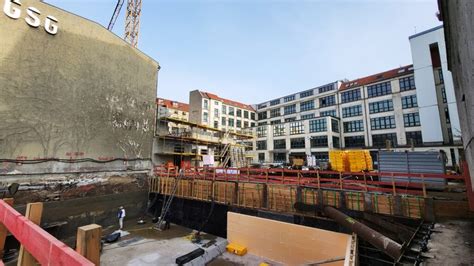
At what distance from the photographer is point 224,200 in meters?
15.6

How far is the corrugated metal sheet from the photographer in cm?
1261

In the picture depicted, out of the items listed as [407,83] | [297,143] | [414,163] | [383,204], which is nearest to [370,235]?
[383,204]

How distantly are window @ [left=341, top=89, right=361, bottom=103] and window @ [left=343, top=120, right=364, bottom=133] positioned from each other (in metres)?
4.78

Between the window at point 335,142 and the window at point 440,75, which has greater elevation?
the window at point 440,75

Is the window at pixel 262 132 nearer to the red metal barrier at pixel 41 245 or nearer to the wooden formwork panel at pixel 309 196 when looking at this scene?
the wooden formwork panel at pixel 309 196

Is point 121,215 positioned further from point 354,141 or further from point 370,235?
point 354,141

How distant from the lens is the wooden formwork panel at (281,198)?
41.9ft

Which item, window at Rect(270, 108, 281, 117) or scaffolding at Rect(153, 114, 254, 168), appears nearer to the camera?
scaffolding at Rect(153, 114, 254, 168)

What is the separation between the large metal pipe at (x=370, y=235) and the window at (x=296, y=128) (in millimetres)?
37037

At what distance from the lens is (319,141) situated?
1725 inches

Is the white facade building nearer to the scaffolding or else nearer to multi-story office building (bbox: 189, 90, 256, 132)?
the scaffolding

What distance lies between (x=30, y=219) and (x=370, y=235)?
942 centimetres

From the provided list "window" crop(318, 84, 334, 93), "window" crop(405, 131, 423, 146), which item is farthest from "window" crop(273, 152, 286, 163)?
"window" crop(405, 131, 423, 146)

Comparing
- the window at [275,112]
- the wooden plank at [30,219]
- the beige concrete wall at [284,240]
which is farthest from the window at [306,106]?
the wooden plank at [30,219]
